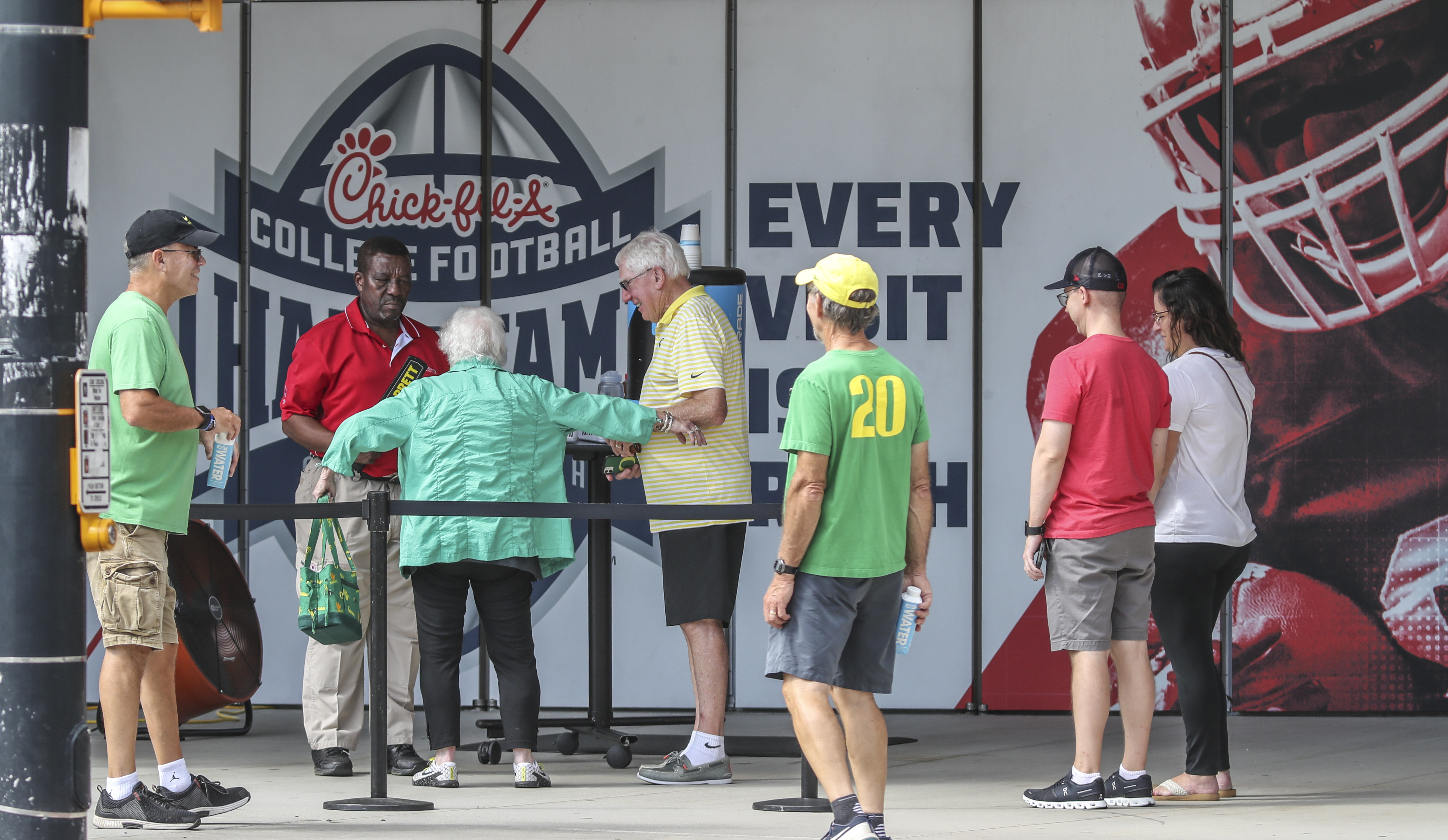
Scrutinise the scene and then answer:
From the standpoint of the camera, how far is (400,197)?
7.55 metres

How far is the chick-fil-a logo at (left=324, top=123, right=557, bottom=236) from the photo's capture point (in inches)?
297

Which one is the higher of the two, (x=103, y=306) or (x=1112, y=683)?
(x=103, y=306)

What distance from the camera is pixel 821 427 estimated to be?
3994 millimetres

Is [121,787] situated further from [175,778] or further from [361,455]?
[361,455]

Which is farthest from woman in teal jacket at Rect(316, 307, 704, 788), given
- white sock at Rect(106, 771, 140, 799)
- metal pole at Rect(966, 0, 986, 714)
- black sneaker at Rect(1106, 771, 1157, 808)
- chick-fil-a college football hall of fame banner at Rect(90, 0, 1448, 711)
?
metal pole at Rect(966, 0, 986, 714)

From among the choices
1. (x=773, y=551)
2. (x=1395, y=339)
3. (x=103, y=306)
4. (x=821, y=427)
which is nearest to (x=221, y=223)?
(x=103, y=306)

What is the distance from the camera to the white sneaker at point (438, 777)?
17.4 ft

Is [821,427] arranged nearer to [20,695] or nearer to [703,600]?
[703,600]

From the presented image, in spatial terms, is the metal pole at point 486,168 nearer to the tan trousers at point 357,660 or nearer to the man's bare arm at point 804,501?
the tan trousers at point 357,660

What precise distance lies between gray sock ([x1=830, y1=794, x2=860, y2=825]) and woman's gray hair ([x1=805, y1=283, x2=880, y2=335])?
125 cm

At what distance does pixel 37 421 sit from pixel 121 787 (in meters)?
1.87

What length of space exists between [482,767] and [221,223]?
3.33 metres

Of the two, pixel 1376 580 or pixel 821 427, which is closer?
pixel 821 427

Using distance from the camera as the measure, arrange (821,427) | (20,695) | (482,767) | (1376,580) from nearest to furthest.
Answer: (20,695), (821,427), (482,767), (1376,580)
